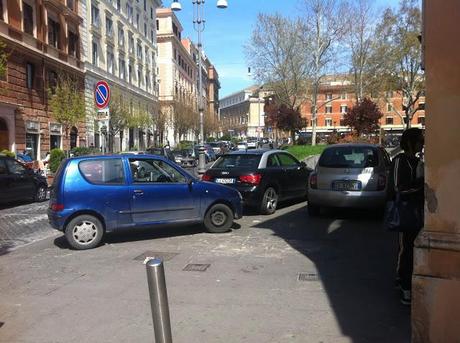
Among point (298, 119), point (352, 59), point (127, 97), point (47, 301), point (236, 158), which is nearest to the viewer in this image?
point (47, 301)

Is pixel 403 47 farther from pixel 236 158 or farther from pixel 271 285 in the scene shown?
pixel 271 285


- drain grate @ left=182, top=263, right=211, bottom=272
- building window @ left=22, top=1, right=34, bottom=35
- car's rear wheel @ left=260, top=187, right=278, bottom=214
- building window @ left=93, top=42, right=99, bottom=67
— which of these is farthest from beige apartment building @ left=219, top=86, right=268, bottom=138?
drain grate @ left=182, top=263, right=211, bottom=272

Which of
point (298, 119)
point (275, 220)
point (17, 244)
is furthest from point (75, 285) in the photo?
point (298, 119)

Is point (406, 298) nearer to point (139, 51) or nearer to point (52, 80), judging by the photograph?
point (52, 80)

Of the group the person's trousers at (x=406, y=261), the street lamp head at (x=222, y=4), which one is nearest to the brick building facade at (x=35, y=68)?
the street lamp head at (x=222, y=4)

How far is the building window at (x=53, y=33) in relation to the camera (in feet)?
111

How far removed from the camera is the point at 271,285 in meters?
6.11

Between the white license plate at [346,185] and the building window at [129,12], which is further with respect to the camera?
the building window at [129,12]

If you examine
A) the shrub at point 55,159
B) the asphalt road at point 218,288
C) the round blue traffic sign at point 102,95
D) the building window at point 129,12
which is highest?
the building window at point 129,12

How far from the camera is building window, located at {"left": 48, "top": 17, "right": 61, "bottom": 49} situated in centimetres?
3378

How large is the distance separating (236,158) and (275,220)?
7.06ft

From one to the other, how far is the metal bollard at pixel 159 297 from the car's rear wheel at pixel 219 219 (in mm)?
6481

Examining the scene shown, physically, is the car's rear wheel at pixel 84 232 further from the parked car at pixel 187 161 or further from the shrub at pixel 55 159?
the parked car at pixel 187 161

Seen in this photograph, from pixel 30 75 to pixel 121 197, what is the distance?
24.9 meters
